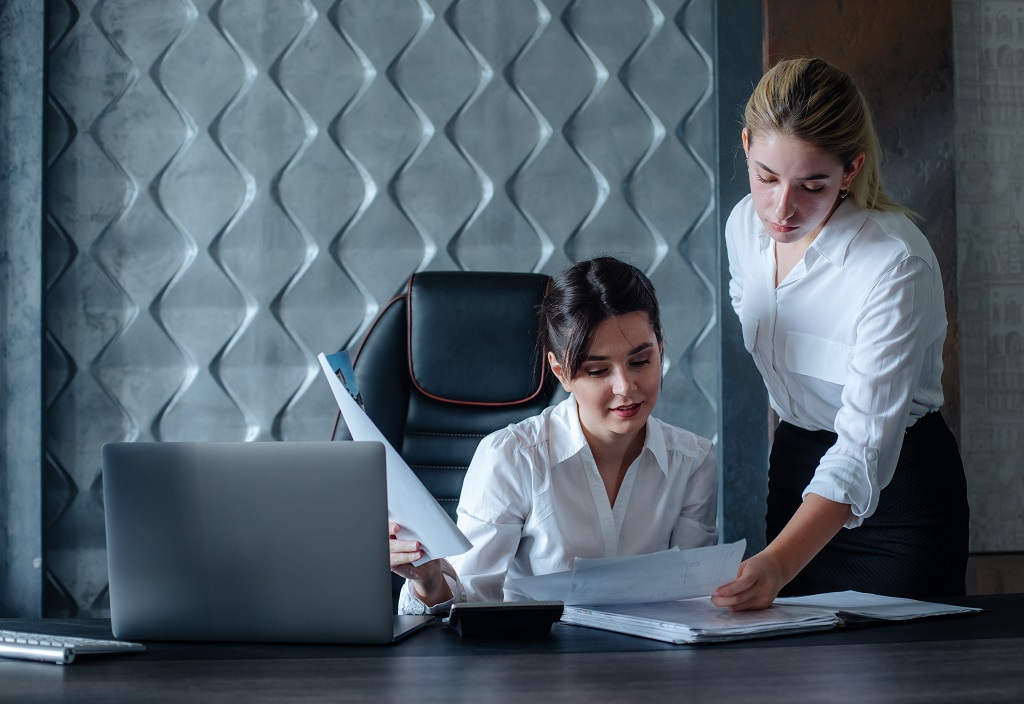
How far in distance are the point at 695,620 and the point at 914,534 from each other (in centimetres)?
58

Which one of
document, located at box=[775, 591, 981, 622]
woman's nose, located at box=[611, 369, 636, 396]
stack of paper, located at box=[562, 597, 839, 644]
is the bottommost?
document, located at box=[775, 591, 981, 622]

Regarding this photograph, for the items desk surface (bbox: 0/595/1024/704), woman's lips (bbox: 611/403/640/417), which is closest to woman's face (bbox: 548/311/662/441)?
woman's lips (bbox: 611/403/640/417)

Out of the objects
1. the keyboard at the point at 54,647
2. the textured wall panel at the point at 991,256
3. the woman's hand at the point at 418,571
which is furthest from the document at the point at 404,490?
the textured wall panel at the point at 991,256

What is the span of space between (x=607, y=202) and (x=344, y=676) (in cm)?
141

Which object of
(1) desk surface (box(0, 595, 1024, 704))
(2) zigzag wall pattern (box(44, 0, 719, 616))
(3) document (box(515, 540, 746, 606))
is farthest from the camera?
(2) zigzag wall pattern (box(44, 0, 719, 616))

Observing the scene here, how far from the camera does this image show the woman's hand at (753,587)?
1047mm

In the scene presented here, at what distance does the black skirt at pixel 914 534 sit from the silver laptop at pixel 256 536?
835 mm

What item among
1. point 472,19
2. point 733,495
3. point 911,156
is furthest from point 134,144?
point 911,156

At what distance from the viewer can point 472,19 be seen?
201 cm

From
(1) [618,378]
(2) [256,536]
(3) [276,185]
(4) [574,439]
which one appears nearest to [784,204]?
(1) [618,378]

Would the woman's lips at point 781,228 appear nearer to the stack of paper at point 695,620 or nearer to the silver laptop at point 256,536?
the stack of paper at point 695,620

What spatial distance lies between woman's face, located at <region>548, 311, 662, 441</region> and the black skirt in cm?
33

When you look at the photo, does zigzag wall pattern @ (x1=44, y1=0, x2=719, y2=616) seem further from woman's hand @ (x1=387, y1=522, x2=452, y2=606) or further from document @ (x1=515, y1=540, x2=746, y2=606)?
document @ (x1=515, y1=540, x2=746, y2=606)

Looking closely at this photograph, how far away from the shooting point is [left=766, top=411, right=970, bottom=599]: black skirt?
1.40 meters
